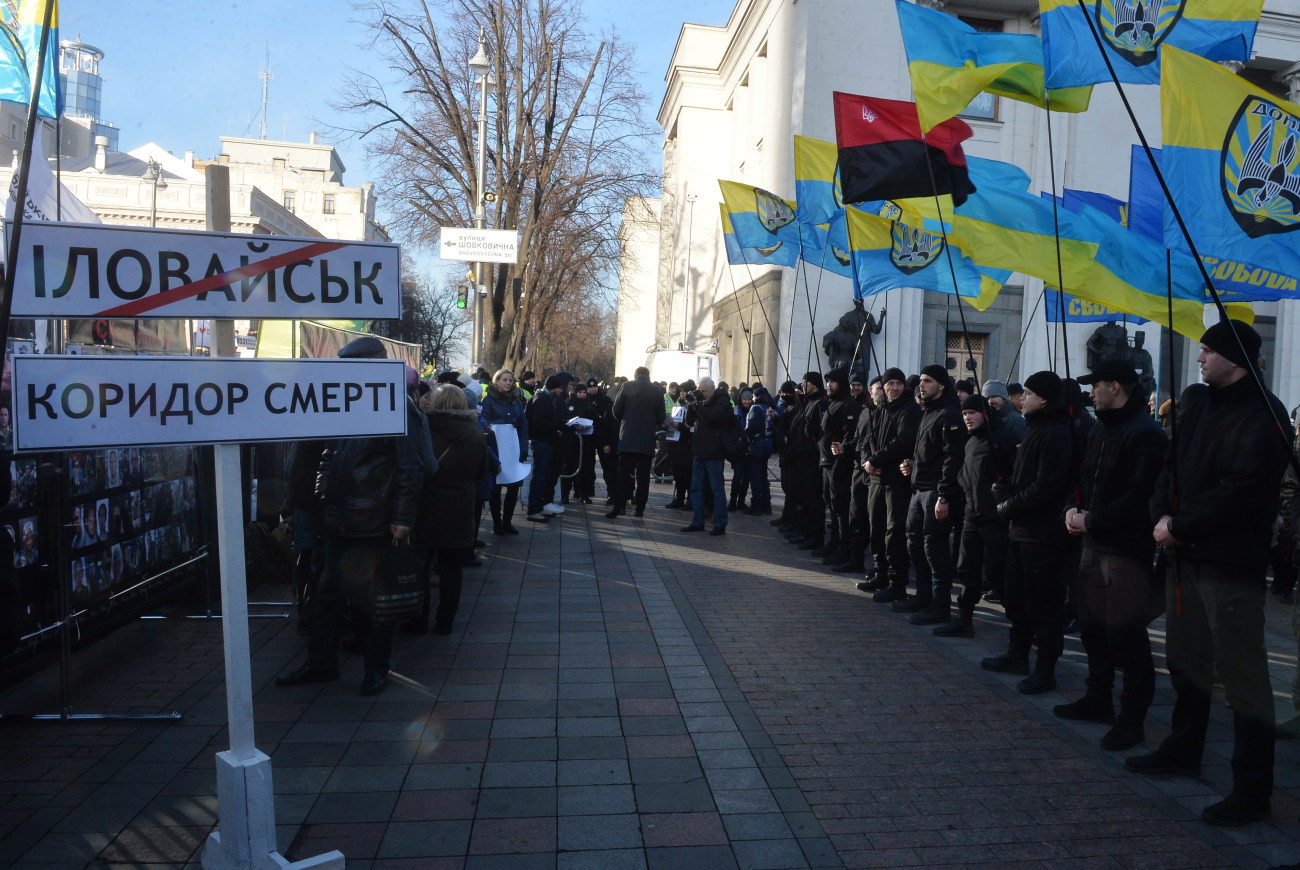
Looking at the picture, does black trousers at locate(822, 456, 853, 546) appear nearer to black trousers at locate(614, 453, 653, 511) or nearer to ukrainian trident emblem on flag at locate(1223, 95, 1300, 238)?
black trousers at locate(614, 453, 653, 511)

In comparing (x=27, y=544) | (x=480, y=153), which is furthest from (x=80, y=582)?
(x=480, y=153)

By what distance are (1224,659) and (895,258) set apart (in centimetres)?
719

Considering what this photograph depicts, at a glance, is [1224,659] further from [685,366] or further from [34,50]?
[685,366]

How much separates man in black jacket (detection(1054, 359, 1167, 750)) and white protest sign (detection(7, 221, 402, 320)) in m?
3.67

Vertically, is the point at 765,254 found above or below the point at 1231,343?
above

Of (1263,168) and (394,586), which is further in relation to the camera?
(394,586)

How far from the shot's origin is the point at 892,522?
8.62 metres

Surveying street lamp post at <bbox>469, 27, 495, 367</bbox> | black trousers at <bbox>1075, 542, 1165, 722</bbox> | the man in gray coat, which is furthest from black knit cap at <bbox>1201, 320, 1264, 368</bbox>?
street lamp post at <bbox>469, 27, 495, 367</bbox>

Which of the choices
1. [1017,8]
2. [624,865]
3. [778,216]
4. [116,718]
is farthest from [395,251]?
[1017,8]

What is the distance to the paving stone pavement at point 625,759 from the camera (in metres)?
3.95

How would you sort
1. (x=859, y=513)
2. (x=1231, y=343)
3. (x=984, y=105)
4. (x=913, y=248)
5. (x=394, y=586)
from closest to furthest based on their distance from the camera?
(x=1231, y=343)
(x=394, y=586)
(x=859, y=513)
(x=913, y=248)
(x=984, y=105)

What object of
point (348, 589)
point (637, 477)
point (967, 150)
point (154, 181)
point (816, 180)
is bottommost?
point (637, 477)

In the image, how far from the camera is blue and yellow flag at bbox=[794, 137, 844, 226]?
38.7ft

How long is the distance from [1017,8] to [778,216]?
1775 centimetres
